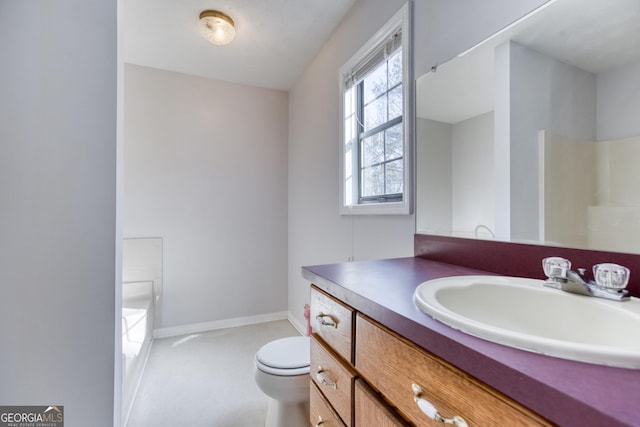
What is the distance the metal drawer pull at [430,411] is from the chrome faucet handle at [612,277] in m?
0.47

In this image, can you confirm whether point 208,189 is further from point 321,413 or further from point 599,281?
point 599,281

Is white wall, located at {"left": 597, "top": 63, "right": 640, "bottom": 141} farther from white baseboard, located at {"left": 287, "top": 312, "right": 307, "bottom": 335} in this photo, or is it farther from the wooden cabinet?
white baseboard, located at {"left": 287, "top": 312, "right": 307, "bottom": 335}

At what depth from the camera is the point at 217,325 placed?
2.77 metres

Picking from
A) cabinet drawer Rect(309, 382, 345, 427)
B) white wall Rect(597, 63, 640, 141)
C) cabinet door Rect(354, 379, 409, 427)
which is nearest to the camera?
cabinet door Rect(354, 379, 409, 427)

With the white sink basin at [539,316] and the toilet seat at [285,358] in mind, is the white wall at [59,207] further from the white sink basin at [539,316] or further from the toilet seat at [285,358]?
the white sink basin at [539,316]

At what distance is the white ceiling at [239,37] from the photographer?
178 cm

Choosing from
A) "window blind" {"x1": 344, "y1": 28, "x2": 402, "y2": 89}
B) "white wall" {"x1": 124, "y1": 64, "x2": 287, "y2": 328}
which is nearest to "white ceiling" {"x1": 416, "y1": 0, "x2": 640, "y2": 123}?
"window blind" {"x1": 344, "y1": 28, "x2": 402, "y2": 89}

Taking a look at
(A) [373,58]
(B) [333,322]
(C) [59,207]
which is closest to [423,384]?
(B) [333,322]

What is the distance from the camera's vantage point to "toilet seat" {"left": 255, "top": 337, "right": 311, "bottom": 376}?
1300 mm

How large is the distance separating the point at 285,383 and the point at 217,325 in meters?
1.76

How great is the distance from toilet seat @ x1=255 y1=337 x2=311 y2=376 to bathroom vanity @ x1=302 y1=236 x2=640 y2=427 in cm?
38

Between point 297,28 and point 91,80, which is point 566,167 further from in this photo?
point 297,28

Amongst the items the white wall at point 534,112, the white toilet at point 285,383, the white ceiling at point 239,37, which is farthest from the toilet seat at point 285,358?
the white ceiling at point 239,37

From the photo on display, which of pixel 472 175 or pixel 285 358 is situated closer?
pixel 472 175
